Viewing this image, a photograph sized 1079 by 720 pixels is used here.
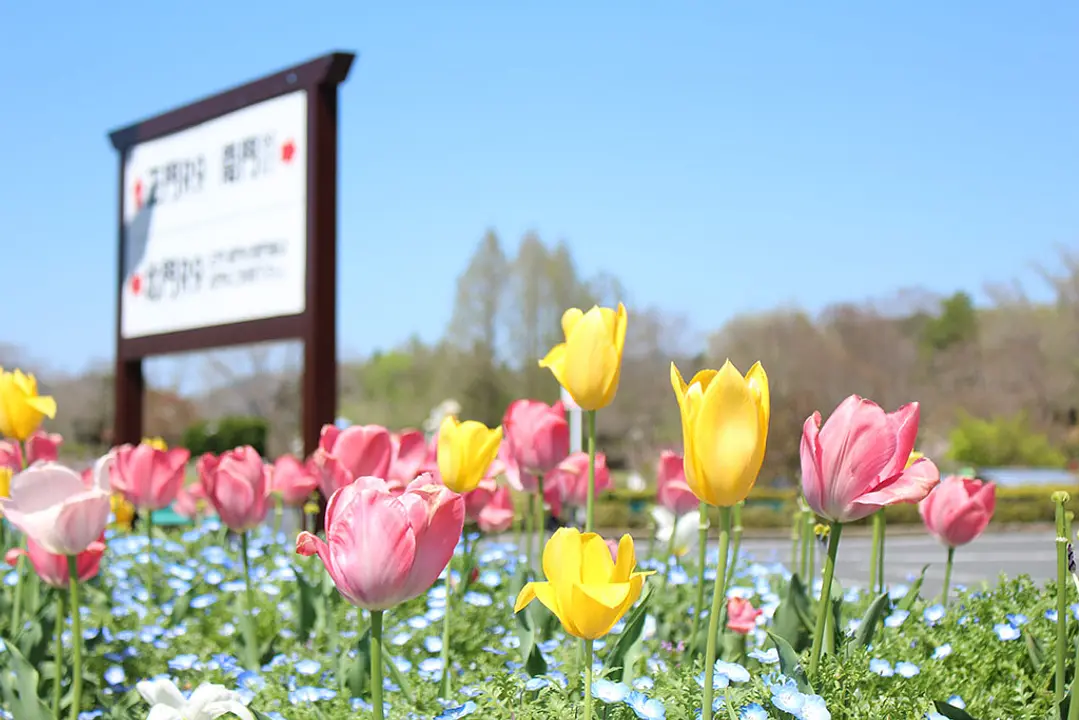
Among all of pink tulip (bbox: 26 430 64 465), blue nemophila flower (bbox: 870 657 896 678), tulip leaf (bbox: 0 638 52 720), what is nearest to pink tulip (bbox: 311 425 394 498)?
tulip leaf (bbox: 0 638 52 720)

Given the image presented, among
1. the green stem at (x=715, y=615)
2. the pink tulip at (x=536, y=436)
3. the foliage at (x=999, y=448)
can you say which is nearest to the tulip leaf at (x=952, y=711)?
the green stem at (x=715, y=615)

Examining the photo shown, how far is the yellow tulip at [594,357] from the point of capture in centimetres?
180

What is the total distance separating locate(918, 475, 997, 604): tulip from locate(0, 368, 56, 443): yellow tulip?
7.48 ft

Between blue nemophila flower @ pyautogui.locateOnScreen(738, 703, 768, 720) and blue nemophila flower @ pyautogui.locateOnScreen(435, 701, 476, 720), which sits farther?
blue nemophila flower @ pyautogui.locateOnScreen(435, 701, 476, 720)

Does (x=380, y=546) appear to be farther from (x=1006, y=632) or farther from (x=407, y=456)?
(x=1006, y=632)

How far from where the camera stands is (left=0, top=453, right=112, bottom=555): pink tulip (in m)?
2.01

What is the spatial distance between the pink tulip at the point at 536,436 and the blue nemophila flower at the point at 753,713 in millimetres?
944

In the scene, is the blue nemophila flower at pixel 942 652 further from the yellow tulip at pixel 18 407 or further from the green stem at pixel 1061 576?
the yellow tulip at pixel 18 407

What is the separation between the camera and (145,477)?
2.84 meters

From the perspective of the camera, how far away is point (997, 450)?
94.5ft

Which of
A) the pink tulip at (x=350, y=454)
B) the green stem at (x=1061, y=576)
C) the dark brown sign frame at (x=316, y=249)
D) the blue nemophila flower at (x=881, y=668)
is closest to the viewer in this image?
the green stem at (x=1061, y=576)

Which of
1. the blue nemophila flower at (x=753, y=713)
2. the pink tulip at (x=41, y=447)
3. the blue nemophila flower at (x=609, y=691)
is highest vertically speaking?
the pink tulip at (x=41, y=447)

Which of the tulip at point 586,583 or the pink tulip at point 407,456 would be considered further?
the pink tulip at point 407,456

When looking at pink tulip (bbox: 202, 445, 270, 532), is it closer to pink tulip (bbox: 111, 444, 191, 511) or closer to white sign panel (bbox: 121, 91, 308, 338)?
pink tulip (bbox: 111, 444, 191, 511)
